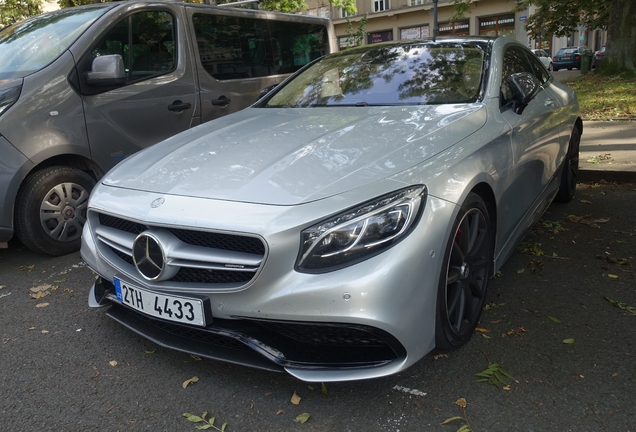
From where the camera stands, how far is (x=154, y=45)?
4.94 metres

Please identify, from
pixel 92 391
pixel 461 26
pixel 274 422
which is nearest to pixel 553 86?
pixel 274 422

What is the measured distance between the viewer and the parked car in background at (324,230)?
2100 millimetres

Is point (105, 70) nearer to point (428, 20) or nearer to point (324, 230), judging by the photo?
point (324, 230)

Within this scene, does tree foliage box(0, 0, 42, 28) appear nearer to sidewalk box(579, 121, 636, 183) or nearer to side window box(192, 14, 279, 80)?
side window box(192, 14, 279, 80)

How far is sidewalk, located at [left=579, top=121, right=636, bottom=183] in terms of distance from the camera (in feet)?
19.1

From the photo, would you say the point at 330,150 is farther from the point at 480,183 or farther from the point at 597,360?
the point at 597,360

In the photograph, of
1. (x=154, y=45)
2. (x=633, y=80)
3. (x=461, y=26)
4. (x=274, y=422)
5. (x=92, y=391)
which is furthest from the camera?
(x=461, y=26)

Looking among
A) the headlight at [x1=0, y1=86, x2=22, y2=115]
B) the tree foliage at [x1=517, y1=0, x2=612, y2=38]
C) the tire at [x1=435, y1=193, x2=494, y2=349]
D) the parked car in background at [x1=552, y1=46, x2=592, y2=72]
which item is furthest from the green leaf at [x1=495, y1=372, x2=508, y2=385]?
the parked car in background at [x1=552, y1=46, x2=592, y2=72]

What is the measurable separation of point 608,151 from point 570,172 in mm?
2435

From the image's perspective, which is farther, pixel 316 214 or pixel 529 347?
pixel 529 347

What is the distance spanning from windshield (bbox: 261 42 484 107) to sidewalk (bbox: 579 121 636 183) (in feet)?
9.75

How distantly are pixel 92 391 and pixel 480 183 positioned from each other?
6.67 feet

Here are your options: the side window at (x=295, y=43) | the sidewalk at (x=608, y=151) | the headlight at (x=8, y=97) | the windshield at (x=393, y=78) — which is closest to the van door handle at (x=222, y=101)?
the side window at (x=295, y=43)

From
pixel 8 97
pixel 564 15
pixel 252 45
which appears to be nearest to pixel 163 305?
pixel 8 97
